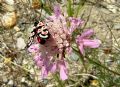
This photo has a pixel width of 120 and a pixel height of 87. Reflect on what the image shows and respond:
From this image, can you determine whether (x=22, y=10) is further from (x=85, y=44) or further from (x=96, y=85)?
(x=85, y=44)

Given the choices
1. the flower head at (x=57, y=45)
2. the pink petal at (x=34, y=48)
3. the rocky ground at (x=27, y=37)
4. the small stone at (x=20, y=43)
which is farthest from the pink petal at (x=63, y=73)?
the small stone at (x=20, y=43)

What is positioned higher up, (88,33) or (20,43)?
(88,33)

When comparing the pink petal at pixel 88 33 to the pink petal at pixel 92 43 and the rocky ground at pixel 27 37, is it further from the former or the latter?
the rocky ground at pixel 27 37

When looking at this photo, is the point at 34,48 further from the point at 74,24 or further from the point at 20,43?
the point at 20,43

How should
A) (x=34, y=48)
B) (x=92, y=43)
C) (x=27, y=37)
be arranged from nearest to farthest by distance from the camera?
(x=92, y=43)
(x=34, y=48)
(x=27, y=37)

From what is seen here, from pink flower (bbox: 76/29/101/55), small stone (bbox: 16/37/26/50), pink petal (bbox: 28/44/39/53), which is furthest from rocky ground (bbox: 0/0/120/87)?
pink flower (bbox: 76/29/101/55)

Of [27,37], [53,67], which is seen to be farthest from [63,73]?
[27,37]

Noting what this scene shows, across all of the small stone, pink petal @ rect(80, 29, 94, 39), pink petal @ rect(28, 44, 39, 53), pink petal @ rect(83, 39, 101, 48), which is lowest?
the small stone

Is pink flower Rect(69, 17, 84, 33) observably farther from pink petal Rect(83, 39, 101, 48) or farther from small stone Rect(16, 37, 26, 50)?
small stone Rect(16, 37, 26, 50)

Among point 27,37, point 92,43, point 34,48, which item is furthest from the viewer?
point 27,37

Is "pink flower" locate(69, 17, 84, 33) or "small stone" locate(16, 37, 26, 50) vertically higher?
"pink flower" locate(69, 17, 84, 33)

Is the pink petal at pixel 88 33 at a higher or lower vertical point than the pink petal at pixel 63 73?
higher
